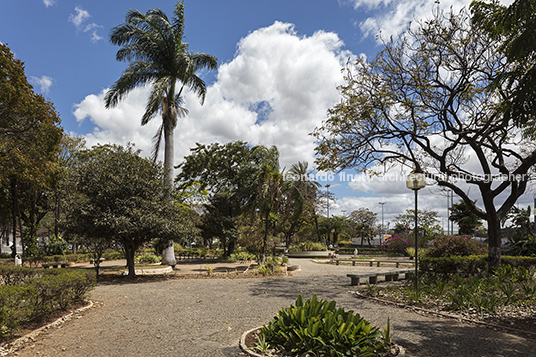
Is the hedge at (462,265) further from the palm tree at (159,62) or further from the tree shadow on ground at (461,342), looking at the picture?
the palm tree at (159,62)

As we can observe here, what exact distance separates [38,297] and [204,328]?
10.4 ft

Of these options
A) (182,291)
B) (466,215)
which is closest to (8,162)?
(182,291)

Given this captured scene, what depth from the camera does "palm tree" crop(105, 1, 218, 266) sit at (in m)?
16.8

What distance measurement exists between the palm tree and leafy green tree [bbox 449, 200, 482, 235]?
1225 inches

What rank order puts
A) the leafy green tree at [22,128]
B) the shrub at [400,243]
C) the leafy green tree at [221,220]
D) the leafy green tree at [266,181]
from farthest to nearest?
the shrub at [400,243], the leafy green tree at [221,220], the leafy green tree at [266,181], the leafy green tree at [22,128]

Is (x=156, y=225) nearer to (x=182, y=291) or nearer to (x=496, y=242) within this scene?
(x=182, y=291)

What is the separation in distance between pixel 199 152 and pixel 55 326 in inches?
824

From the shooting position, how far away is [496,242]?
1000cm

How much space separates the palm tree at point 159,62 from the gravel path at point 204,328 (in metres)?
9.24

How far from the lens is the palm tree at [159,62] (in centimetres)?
1677

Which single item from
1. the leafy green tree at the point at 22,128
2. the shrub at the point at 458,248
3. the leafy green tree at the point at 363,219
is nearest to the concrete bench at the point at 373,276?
the shrub at the point at 458,248

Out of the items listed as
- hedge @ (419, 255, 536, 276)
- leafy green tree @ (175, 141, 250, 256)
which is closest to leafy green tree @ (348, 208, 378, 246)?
leafy green tree @ (175, 141, 250, 256)

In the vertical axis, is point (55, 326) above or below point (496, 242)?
below

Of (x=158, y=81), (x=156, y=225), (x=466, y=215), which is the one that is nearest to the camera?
(x=156, y=225)
